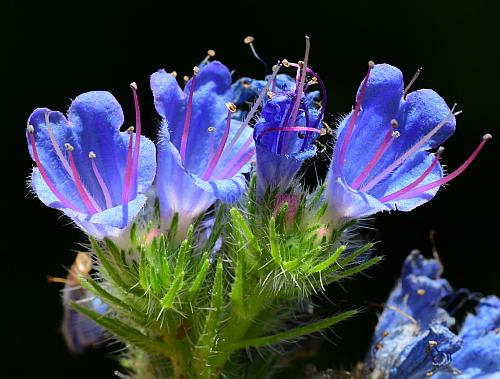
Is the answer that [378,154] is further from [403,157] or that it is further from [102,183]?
[102,183]

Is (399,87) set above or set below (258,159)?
above

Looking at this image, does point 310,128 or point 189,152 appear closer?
point 310,128

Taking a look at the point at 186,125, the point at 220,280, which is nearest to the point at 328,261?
the point at 220,280

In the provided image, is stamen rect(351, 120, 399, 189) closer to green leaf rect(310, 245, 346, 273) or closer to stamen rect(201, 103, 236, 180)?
green leaf rect(310, 245, 346, 273)

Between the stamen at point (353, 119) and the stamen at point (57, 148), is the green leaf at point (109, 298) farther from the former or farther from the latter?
the stamen at point (353, 119)

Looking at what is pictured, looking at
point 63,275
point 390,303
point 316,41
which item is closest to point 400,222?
point 316,41

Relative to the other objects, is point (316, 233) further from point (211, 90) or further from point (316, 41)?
point (316, 41)
